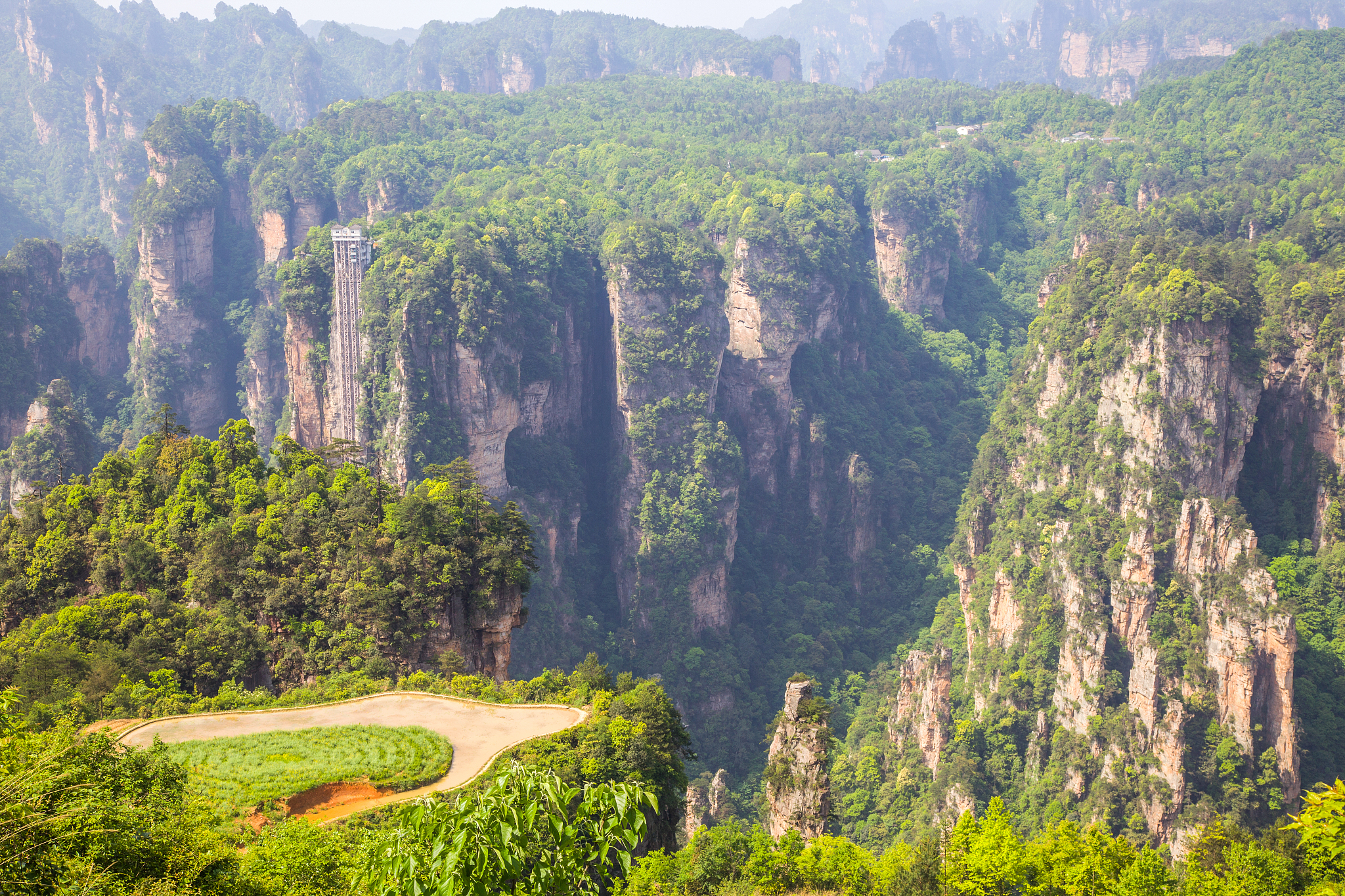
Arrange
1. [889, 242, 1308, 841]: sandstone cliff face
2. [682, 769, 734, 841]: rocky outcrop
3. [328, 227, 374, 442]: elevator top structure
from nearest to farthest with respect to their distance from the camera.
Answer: [889, 242, 1308, 841]: sandstone cliff face < [682, 769, 734, 841]: rocky outcrop < [328, 227, 374, 442]: elevator top structure

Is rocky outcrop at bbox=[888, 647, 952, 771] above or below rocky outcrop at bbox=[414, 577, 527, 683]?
below

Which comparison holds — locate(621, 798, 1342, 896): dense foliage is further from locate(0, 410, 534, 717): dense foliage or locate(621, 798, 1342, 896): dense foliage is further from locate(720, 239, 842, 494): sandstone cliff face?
locate(720, 239, 842, 494): sandstone cliff face

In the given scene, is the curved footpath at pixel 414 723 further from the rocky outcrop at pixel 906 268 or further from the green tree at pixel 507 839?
the rocky outcrop at pixel 906 268

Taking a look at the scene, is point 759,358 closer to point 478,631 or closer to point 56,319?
point 478,631

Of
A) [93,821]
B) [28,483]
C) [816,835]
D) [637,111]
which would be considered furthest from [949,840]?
[637,111]

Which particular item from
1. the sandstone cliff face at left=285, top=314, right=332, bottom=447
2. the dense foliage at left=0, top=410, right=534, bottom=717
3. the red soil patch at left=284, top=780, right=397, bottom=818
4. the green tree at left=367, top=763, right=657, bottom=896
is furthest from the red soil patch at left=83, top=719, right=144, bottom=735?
the sandstone cliff face at left=285, top=314, right=332, bottom=447

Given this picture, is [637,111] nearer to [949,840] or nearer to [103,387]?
[103,387]
